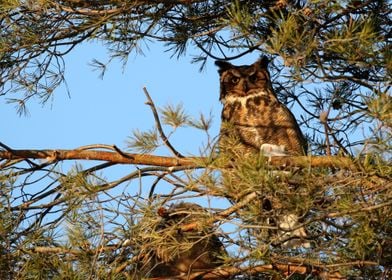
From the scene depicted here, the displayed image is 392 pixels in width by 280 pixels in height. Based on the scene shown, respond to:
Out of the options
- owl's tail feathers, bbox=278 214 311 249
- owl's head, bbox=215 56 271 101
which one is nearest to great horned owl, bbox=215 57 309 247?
owl's head, bbox=215 56 271 101

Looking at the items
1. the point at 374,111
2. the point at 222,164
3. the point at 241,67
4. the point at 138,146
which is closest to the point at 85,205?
the point at 138,146

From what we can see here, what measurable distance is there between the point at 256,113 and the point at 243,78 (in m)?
0.27

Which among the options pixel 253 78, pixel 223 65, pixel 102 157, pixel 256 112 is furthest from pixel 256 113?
pixel 102 157

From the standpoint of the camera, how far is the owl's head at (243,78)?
460 cm

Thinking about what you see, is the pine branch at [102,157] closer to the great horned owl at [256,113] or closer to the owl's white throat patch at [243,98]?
the great horned owl at [256,113]

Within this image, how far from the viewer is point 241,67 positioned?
4734mm

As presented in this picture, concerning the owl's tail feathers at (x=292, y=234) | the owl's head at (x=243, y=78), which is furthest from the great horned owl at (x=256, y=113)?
the owl's tail feathers at (x=292, y=234)

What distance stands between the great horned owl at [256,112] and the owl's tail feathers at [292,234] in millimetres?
896

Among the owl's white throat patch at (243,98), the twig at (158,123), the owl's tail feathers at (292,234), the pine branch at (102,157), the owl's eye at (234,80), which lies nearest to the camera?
the owl's tail feathers at (292,234)

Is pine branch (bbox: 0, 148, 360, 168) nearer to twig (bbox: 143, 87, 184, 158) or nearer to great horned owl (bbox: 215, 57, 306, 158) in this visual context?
twig (bbox: 143, 87, 184, 158)

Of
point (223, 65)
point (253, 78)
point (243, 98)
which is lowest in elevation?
point (243, 98)

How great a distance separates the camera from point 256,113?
445 centimetres

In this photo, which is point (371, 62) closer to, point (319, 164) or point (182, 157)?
point (319, 164)

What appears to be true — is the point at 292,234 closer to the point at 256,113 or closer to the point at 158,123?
the point at 158,123
